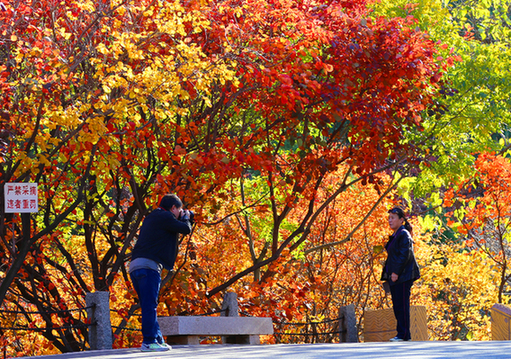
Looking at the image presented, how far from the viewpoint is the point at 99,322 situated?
7906mm

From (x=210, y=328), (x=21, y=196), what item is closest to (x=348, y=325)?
(x=210, y=328)

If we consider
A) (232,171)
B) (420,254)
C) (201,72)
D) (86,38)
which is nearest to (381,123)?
(232,171)

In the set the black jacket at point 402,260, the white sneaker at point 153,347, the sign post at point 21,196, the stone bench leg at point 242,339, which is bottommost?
the stone bench leg at point 242,339

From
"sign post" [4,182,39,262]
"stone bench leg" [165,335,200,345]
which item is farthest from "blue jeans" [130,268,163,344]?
"sign post" [4,182,39,262]

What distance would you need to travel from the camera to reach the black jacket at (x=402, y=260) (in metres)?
9.02

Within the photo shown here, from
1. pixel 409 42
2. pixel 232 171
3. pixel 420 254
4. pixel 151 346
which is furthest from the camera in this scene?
pixel 420 254

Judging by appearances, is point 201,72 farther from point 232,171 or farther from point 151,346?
point 151,346

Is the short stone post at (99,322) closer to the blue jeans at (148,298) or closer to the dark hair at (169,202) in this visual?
the blue jeans at (148,298)

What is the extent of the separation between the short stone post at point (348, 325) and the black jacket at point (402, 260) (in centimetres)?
275

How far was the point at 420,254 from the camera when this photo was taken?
2234cm

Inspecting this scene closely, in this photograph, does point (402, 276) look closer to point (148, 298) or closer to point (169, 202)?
point (169, 202)

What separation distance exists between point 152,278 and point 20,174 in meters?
2.29

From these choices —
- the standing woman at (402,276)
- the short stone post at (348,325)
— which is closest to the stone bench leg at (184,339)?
the standing woman at (402,276)

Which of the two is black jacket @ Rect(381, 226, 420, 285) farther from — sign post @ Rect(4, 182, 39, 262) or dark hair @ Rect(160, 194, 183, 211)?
sign post @ Rect(4, 182, 39, 262)
